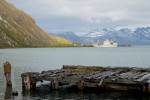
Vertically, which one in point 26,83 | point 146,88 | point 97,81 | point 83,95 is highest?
point 97,81

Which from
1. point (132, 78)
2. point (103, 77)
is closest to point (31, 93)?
point (103, 77)

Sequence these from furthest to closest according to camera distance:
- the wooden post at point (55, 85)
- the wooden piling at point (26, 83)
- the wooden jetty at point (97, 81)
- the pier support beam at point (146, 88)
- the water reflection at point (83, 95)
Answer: the wooden piling at point (26, 83) → the wooden post at point (55, 85) → the wooden jetty at point (97, 81) → the pier support beam at point (146, 88) → the water reflection at point (83, 95)

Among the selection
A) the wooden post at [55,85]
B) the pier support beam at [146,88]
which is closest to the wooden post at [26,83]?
the wooden post at [55,85]

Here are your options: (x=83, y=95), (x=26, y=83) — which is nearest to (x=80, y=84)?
(x=83, y=95)

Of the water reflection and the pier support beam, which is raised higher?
the pier support beam

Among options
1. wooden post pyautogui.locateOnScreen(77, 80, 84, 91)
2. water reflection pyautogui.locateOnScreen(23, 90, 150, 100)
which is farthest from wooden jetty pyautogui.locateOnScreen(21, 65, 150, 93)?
water reflection pyautogui.locateOnScreen(23, 90, 150, 100)

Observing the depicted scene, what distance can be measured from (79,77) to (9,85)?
36.5ft

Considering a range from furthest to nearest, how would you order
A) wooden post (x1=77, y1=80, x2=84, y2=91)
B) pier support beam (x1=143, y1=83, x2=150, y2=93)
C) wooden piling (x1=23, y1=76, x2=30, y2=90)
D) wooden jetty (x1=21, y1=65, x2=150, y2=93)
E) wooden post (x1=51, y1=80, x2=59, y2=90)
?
1. wooden piling (x1=23, y1=76, x2=30, y2=90)
2. wooden post (x1=51, y1=80, x2=59, y2=90)
3. wooden post (x1=77, y1=80, x2=84, y2=91)
4. wooden jetty (x1=21, y1=65, x2=150, y2=93)
5. pier support beam (x1=143, y1=83, x2=150, y2=93)

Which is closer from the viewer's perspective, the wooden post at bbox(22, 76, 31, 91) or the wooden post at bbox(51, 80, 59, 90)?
the wooden post at bbox(51, 80, 59, 90)

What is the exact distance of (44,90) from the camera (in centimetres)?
4388

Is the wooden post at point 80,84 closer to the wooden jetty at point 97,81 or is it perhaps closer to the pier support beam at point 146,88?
the wooden jetty at point 97,81

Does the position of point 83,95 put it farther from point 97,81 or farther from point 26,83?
point 26,83

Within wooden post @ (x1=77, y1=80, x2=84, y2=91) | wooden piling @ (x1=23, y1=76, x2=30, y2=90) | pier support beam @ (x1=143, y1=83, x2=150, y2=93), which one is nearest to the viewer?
pier support beam @ (x1=143, y1=83, x2=150, y2=93)

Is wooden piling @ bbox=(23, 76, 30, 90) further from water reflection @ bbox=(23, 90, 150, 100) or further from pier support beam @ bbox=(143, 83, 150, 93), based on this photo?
pier support beam @ bbox=(143, 83, 150, 93)
